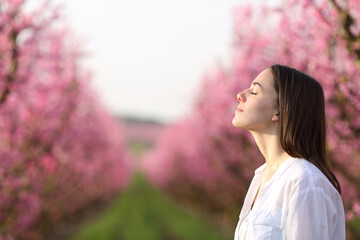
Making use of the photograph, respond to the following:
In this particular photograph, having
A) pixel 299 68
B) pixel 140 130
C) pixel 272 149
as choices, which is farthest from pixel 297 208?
pixel 140 130

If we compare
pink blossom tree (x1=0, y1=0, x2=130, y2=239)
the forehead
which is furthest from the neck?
pink blossom tree (x1=0, y1=0, x2=130, y2=239)

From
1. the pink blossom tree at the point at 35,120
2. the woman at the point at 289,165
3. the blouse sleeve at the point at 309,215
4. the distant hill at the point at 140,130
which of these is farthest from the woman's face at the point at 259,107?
the distant hill at the point at 140,130

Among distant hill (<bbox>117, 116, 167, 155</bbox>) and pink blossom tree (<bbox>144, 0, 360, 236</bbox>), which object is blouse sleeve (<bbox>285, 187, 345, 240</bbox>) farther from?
distant hill (<bbox>117, 116, 167, 155</bbox>)

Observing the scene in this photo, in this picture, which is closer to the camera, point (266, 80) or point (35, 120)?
point (266, 80)

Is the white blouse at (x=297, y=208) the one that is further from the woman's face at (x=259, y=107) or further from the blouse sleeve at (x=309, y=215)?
the woman's face at (x=259, y=107)

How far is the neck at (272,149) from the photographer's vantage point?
271 centimetres

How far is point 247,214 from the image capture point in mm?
2814

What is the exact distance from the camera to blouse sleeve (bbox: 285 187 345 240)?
2320 mm

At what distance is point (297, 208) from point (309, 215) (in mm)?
61

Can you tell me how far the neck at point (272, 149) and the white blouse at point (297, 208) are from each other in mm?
112

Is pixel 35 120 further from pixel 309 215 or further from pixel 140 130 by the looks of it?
pixel 140 130

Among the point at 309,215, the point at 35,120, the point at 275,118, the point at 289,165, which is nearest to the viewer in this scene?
the point at 309,215

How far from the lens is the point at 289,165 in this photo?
8.38 ft

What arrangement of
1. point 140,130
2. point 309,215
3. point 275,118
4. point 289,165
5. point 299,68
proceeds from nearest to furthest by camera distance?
point 309,215, point 289,165, point 275,118, point 299,68, point 140,130
